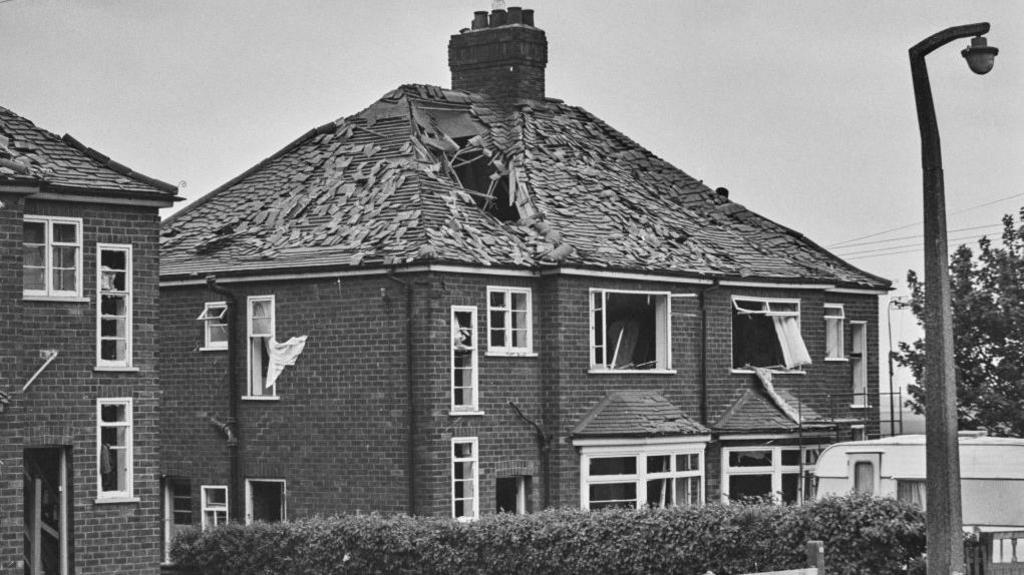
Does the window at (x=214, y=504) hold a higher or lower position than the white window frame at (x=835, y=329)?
lower

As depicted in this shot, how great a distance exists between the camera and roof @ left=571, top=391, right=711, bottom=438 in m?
36.9

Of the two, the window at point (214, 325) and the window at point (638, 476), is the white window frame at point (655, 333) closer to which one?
the window at point (638, 476)

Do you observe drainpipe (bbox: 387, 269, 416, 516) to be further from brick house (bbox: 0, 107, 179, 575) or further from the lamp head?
the lamp head

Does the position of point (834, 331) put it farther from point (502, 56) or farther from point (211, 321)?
point (211, 321)

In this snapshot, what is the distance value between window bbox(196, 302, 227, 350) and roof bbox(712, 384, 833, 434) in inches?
414

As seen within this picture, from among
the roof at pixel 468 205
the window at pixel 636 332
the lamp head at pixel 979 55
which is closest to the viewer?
the lamp head at pixel 979 55

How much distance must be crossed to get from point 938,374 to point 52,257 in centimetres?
1581

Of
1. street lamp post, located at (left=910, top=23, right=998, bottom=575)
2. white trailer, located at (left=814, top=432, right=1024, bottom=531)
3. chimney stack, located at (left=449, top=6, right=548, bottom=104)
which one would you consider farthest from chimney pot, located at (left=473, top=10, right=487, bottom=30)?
street lamp post, located at (left=910, top=23, right=998, bottom=575)

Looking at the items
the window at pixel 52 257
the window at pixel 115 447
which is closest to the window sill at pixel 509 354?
the window at pixel 115 447

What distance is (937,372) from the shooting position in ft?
67.5

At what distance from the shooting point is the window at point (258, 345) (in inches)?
1479

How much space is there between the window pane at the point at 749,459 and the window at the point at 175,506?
11.6 meters

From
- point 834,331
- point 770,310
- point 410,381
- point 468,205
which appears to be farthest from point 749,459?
point 410,381

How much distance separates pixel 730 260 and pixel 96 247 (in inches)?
605
